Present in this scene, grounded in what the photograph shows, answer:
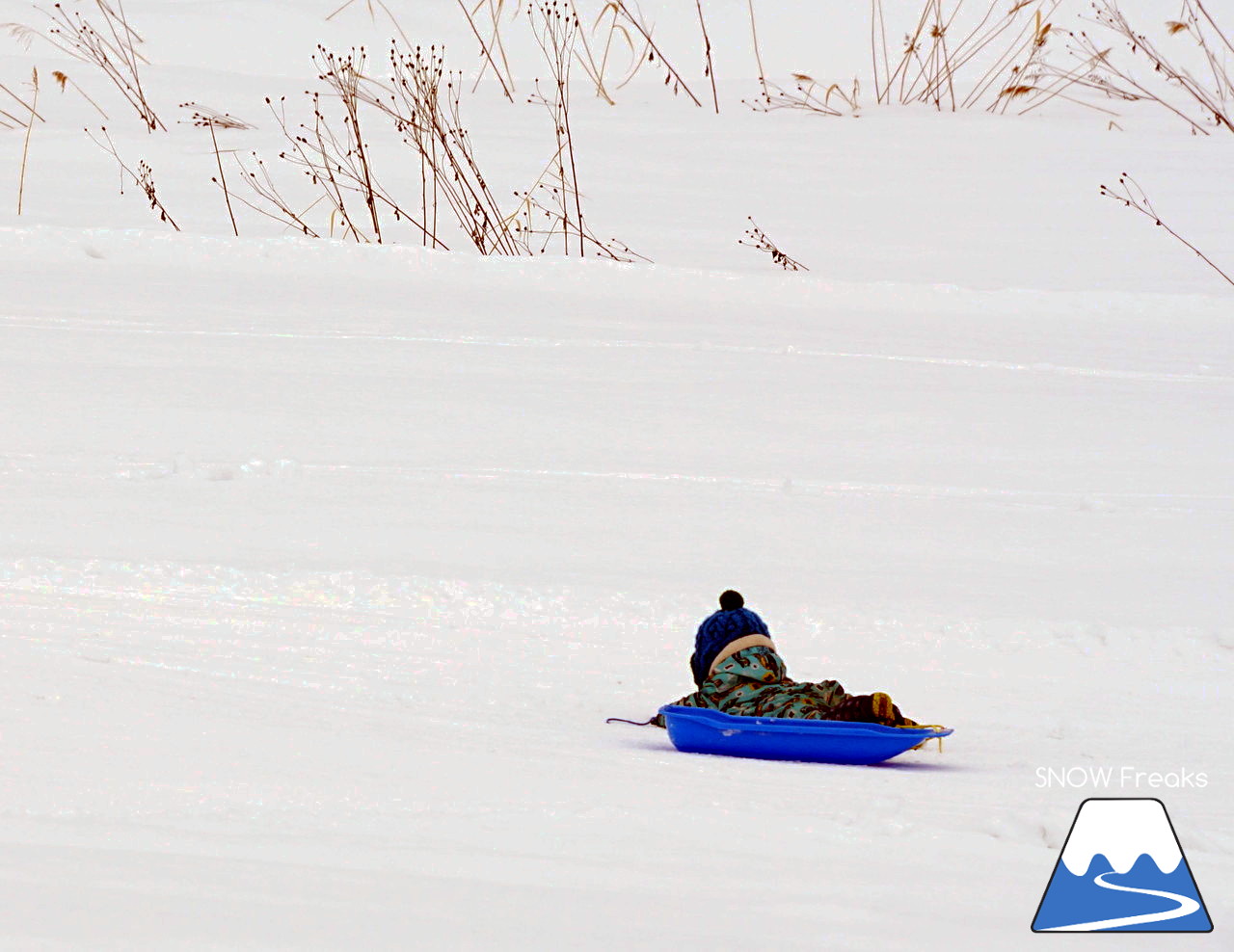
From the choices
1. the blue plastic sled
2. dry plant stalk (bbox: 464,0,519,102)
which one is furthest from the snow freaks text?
dry plant stalk (bbox: 464,0,519,102)

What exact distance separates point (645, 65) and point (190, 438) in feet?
20.1

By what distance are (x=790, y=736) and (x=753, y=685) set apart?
193 mm

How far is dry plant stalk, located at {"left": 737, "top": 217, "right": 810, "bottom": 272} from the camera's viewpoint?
652 cm

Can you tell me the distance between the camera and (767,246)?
659 cm

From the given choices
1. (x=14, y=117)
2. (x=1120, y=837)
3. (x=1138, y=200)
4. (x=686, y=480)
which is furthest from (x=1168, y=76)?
(x=1120, y=837)

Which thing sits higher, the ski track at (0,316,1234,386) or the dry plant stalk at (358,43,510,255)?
the dry plant stalk at (358,43,510,255)

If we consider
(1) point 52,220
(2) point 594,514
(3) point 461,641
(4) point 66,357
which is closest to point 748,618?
(3) point 461,641

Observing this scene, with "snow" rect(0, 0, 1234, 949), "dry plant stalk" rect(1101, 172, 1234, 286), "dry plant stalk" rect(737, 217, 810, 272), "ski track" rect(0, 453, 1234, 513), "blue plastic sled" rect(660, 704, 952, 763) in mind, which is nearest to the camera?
"snow" rect(0, 0, 1234, 949)

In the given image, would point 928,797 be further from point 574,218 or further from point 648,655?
point 574,218

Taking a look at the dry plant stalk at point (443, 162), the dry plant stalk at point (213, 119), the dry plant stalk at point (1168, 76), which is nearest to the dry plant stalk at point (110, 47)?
the dry plant stalk at point (213, 119)

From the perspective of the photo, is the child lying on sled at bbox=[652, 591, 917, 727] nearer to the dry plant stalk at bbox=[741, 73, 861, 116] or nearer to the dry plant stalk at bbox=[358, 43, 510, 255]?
the dry plant stalk at bbox=[358, 43, 510, 255]

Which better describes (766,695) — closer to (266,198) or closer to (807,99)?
(266,198)

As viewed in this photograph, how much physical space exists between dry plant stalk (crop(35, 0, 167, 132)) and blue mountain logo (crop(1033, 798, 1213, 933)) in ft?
22.9

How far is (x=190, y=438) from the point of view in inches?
184
